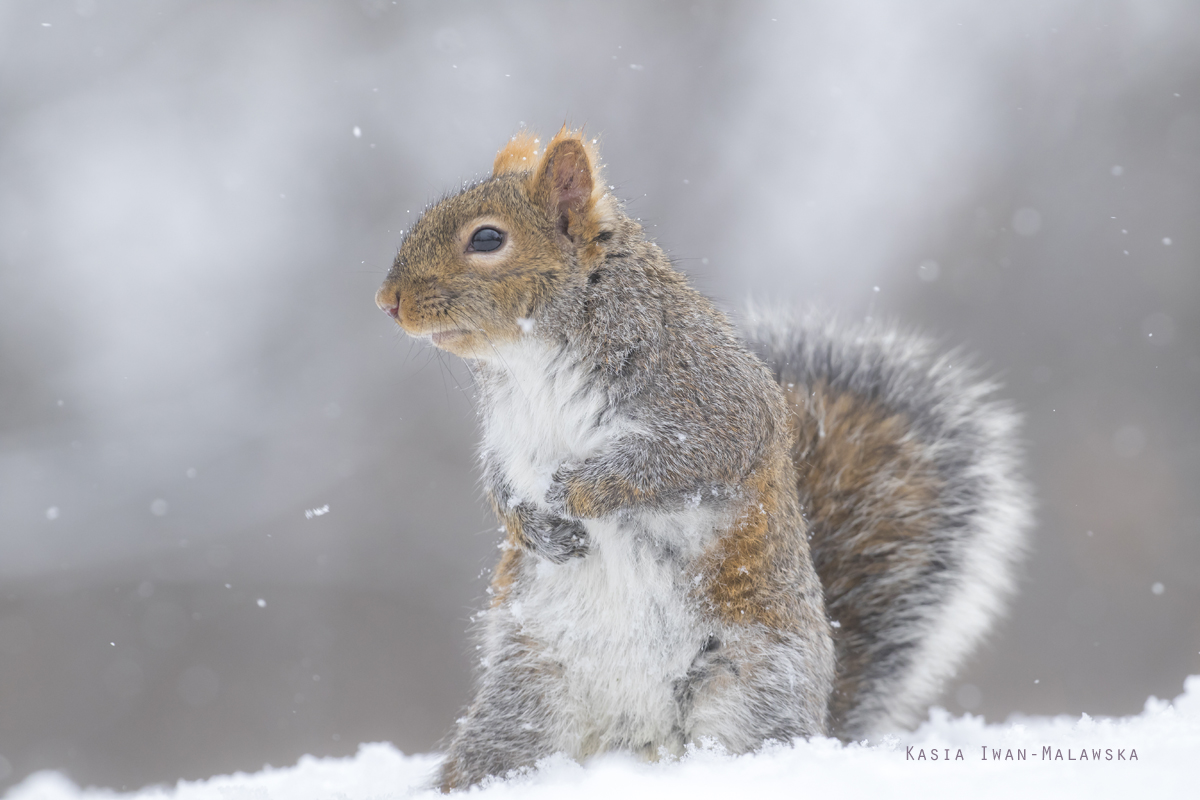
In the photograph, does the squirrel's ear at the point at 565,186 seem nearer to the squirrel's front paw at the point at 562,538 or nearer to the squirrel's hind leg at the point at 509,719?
the squirrel's front paw at the point at 562,538

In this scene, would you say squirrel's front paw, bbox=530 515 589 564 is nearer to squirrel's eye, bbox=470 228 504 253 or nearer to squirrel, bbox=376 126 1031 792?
squirrel, bbox=376 126 1031 792

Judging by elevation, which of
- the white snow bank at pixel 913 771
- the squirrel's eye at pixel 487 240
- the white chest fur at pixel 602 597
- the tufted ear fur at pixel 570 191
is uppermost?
the tufted ear fur at pixel 570 191

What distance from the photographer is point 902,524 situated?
2.27 m

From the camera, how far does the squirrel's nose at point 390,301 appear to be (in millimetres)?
1776

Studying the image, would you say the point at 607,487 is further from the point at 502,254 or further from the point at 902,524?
the point at 902,524

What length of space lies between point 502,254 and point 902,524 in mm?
1186

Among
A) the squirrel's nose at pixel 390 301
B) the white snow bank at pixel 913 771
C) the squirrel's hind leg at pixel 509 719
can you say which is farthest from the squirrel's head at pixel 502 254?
the white snow bank at pixel 913 771

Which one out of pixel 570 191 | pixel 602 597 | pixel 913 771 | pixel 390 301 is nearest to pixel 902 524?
pixel 602 597

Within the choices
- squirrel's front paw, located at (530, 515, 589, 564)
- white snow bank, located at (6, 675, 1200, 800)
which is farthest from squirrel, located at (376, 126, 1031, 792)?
white snow bank, located at (6, 675, 1200, 800)

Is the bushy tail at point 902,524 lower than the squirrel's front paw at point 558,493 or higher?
higher

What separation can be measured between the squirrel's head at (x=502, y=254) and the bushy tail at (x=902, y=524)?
841 mm

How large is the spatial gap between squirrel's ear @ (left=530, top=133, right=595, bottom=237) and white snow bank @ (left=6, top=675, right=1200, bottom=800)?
101 cm

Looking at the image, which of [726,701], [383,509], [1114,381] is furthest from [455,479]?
[726,701]

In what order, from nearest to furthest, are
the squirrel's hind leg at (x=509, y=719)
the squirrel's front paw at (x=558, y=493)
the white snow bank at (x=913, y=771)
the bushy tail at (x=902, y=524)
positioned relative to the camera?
the white snow bank at (x=913, y=771) → the squirrel's front paw at (x=558, y=493) → the squirrel's hind leg at (x=509, y=719) → the bushy tail at (x=902, y=524)
